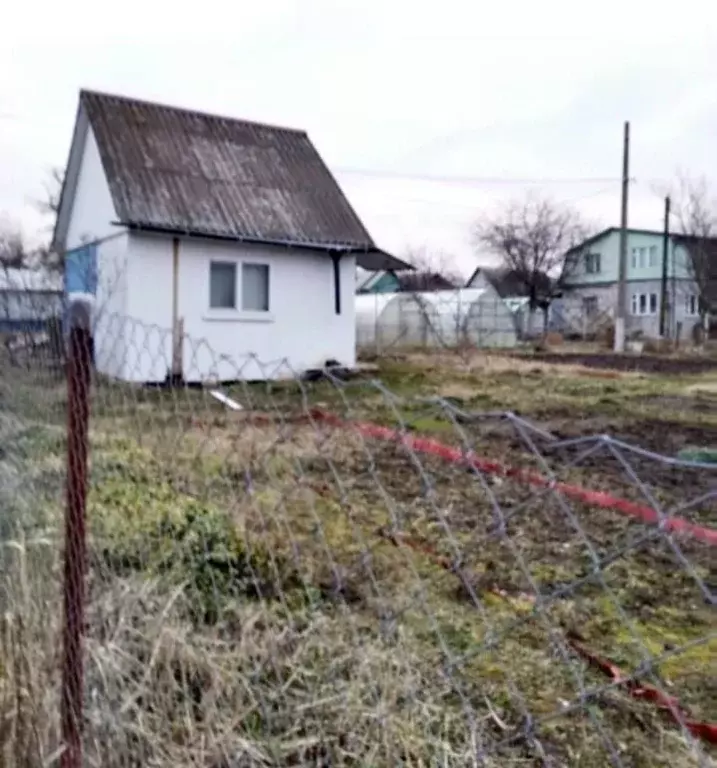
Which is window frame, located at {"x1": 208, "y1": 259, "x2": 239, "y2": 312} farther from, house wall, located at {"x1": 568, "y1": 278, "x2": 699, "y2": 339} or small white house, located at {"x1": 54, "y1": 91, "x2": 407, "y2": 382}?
house wall, located at {"x1": 568, "y1": 278, "x2": 699, "y2": 339}

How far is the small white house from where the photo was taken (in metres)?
12.4

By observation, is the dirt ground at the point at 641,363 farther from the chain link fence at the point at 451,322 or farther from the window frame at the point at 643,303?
the window frame at the point at 643,303

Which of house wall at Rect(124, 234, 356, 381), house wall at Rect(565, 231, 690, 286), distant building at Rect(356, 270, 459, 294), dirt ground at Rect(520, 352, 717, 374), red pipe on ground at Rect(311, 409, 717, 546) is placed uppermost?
house wall at Rect(565, 231, 690, 286)

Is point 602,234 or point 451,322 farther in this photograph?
point 602,234

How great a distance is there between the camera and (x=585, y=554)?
400 cm

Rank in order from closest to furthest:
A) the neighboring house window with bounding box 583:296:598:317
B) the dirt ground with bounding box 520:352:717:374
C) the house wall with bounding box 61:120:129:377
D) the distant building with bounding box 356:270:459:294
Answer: the house wall with bounding box 61:120:129:377 → the dirt ground with bounding box 520:352:717:374 → the neighboring house window with bounding box 583:296:598:317 → the distant building with bounding box 356:270:459:294

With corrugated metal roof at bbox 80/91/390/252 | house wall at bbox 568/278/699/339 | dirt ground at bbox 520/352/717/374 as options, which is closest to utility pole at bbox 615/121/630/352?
dirt ground at bbox 520/352/717/374

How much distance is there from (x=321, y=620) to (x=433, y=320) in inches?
1116

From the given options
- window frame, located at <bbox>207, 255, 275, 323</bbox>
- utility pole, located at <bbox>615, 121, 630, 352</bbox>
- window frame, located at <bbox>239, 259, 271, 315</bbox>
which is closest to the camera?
window frame, located at <bbox>207, 255, 275, 323</bbox>

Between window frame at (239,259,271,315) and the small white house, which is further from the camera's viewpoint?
window frame at (239,259,271,315)

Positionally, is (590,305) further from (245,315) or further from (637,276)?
(245,315)

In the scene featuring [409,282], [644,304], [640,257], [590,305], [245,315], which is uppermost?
[640,257]

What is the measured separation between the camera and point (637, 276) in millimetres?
47344

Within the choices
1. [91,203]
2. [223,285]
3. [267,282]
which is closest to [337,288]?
[267,282]
